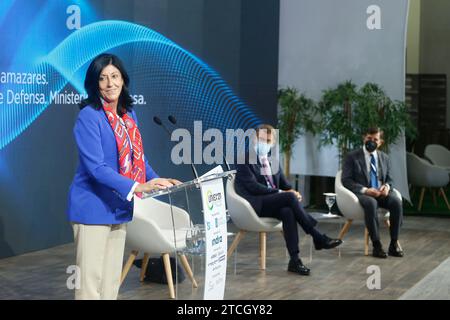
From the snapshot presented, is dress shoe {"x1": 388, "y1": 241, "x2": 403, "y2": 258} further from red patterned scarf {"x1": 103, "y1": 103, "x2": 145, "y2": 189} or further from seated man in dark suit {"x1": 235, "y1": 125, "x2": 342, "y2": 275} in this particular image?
red patterned scarf {"x1": 103, "y1": 103, "x2": 145, "y2": 189}

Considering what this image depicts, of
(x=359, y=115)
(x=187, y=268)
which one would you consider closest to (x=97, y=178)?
(x=187, y=268)

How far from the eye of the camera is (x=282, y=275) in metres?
7.84

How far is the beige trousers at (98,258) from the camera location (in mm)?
4605

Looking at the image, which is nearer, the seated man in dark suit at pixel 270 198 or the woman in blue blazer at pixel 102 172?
the woman in blue blazer at pixel 102 172

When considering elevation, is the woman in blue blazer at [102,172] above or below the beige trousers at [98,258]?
above

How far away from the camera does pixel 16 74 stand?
8.20 metres

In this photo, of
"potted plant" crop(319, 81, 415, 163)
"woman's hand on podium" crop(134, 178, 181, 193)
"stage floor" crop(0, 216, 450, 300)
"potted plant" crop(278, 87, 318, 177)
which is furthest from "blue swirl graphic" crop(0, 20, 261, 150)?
"woman's hand on podium" crop(134, 178, 181, 193)

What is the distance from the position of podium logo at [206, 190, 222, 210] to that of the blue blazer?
23.4 inches

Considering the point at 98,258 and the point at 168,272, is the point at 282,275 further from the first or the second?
the point at 98,258

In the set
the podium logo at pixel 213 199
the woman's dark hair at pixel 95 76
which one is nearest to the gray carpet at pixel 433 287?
the podium logo at pixel 213 199

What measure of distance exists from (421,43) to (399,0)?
105 cm

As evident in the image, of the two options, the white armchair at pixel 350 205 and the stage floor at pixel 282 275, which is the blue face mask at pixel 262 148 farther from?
the white armchair at pixel 350 205

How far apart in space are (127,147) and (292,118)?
7.63 metres
